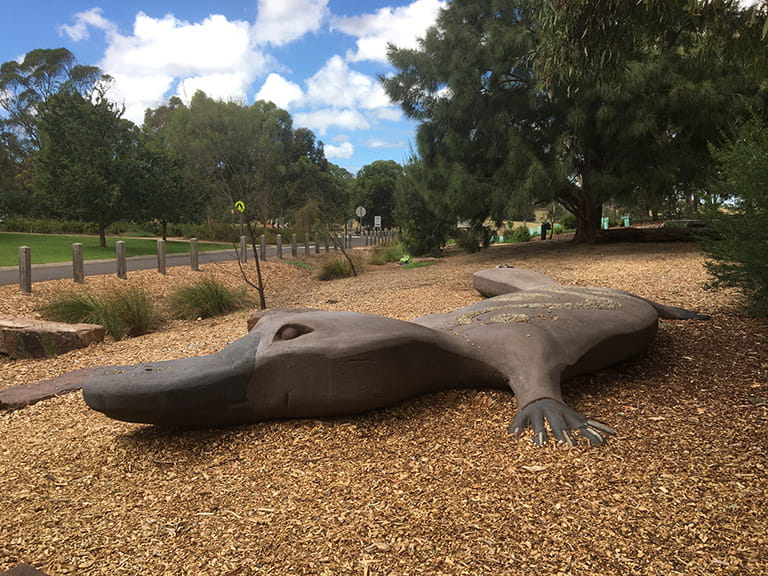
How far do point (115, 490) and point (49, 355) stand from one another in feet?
12.8

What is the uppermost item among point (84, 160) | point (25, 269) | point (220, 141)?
point (220, 141)

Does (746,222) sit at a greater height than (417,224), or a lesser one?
lesser

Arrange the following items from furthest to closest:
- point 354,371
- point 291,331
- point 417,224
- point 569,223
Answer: point 569,223, point 417,224, point 291,331, point 354,371

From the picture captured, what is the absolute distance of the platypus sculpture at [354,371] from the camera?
2695 millimetres

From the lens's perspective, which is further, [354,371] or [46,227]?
[46,227]

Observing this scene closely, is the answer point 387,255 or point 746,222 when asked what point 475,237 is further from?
point 746,222

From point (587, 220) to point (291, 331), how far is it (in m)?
12.9

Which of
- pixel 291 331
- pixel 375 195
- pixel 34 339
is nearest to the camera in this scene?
pixel 291 331

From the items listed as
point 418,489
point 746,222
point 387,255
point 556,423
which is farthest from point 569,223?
point 418,489

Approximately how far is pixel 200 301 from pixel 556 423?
6.69m

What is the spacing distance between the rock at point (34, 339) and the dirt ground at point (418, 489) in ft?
7.21

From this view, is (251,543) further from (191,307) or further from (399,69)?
(399,69)

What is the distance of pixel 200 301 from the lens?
8148 millimetres

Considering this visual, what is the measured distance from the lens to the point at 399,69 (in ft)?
46.6
